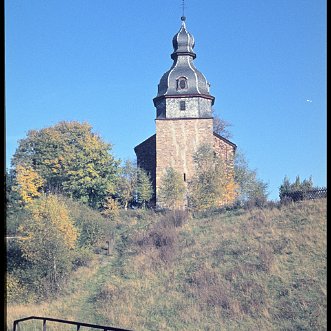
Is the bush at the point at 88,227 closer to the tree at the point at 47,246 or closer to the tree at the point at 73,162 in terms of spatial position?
Result: the tree at the point at 47,246

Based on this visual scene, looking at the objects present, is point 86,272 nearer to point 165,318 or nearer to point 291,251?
point 165,318

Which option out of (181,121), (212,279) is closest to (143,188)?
(181,121)

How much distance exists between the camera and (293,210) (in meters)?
23.7

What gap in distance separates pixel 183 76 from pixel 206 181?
9.21m

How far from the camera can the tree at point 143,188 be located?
113 feet

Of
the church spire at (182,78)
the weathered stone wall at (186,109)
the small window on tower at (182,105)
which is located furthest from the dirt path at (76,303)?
the church spire at (182,78)

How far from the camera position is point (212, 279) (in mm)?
17094

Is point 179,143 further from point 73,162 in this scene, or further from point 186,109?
point 73,162

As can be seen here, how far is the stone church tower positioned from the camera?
35.4m

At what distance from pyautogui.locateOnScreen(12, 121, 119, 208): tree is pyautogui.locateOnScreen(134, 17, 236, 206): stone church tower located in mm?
4002

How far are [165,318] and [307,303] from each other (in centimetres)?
433

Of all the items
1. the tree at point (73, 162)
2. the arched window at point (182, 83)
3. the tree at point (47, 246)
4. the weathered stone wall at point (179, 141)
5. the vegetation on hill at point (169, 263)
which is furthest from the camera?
the arched window at point (182, 83)

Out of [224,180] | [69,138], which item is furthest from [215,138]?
[69,138]

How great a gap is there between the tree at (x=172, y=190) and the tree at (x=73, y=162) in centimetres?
366
